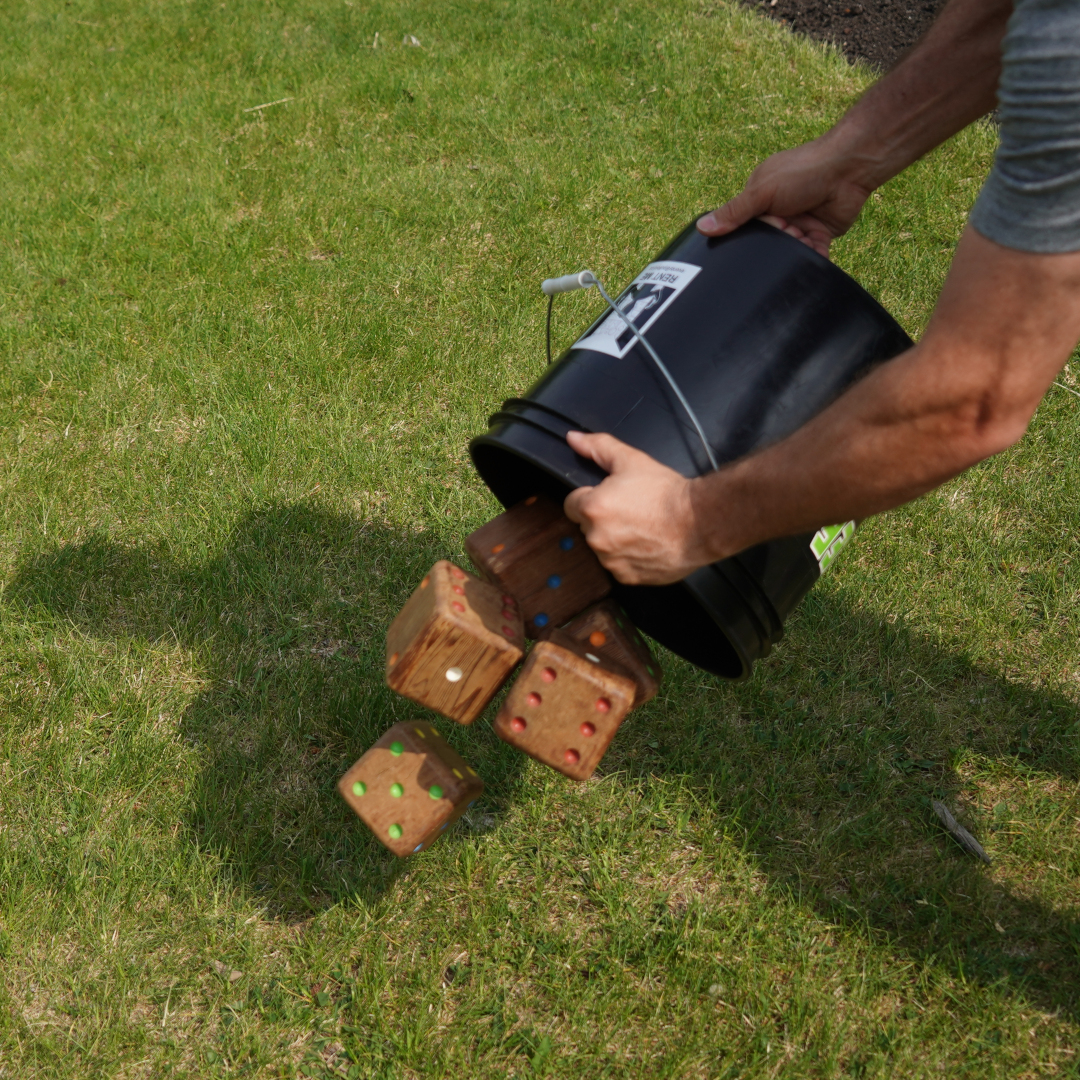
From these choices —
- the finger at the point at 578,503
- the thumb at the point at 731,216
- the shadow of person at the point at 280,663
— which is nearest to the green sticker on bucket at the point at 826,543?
the finger at the point at 578,503

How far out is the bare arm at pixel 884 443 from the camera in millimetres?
1332

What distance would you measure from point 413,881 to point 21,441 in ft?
7.34

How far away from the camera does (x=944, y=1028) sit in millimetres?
2105

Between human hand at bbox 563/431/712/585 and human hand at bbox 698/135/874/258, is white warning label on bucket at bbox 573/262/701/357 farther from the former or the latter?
human hand at bbox 563/431/712/585

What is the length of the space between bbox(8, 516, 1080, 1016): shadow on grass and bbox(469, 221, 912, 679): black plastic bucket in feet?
2.47

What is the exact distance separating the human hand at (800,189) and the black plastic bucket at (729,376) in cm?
8

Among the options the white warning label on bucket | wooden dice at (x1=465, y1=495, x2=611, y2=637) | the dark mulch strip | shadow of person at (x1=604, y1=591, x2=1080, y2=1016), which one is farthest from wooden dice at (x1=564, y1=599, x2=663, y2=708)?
the dark mulch strip

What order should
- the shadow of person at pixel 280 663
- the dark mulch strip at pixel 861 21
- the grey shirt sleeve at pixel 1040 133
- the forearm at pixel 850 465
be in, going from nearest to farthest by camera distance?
the grey shirt sleeve at pixel 1040 133, the forearm at pixel 850 465, the shadow of person at pixel 280 663, the dark mulch strip at pixel 861 21

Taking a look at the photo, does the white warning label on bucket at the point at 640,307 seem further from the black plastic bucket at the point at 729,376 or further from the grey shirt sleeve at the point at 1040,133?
the grey shirt sleeve at the point at 1040,133

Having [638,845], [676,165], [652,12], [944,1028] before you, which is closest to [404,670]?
[638,845]

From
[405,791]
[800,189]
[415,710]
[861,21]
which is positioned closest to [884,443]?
[800,189]

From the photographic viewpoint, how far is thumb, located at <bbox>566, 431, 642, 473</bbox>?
174cm

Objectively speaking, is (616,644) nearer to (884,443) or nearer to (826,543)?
(826,543)

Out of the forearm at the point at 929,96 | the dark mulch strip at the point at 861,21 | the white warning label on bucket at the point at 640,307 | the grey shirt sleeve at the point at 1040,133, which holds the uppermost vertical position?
A: the grey shirt sleeve at the point at 1040,133
